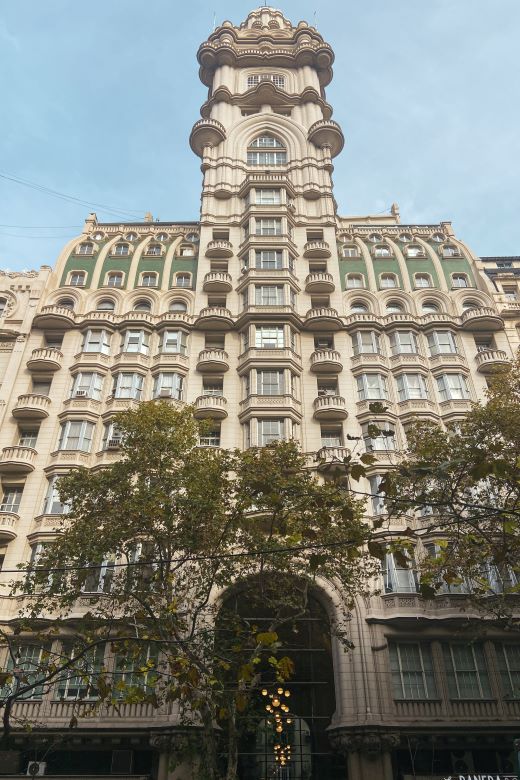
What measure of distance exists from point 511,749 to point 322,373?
66.9 feet

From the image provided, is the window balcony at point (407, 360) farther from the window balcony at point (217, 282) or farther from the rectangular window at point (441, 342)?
the window balcony at point (217, 282)

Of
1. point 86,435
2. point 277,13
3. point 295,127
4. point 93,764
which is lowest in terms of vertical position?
point 93,764

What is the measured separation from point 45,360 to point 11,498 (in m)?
8.33

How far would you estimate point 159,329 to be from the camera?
38.6m

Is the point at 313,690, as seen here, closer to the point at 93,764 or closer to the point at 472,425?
the point at 93,764

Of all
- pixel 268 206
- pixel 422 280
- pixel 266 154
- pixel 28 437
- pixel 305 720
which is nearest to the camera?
pixel 305 720

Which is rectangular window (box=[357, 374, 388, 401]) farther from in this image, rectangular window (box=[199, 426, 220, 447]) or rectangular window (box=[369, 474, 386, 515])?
rectangular window (box=[199, 426, 220, 447])

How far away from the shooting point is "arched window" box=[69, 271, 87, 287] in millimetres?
41906

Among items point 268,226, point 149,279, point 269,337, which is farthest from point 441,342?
point 149,279

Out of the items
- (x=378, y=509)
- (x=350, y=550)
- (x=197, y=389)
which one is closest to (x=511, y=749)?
(x=378, y=509)

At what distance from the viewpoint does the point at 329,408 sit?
33906 mm

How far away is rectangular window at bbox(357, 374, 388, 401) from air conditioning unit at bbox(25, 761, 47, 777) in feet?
74.9

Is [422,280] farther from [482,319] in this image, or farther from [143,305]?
[143,305]

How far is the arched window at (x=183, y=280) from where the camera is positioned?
1663 inches
